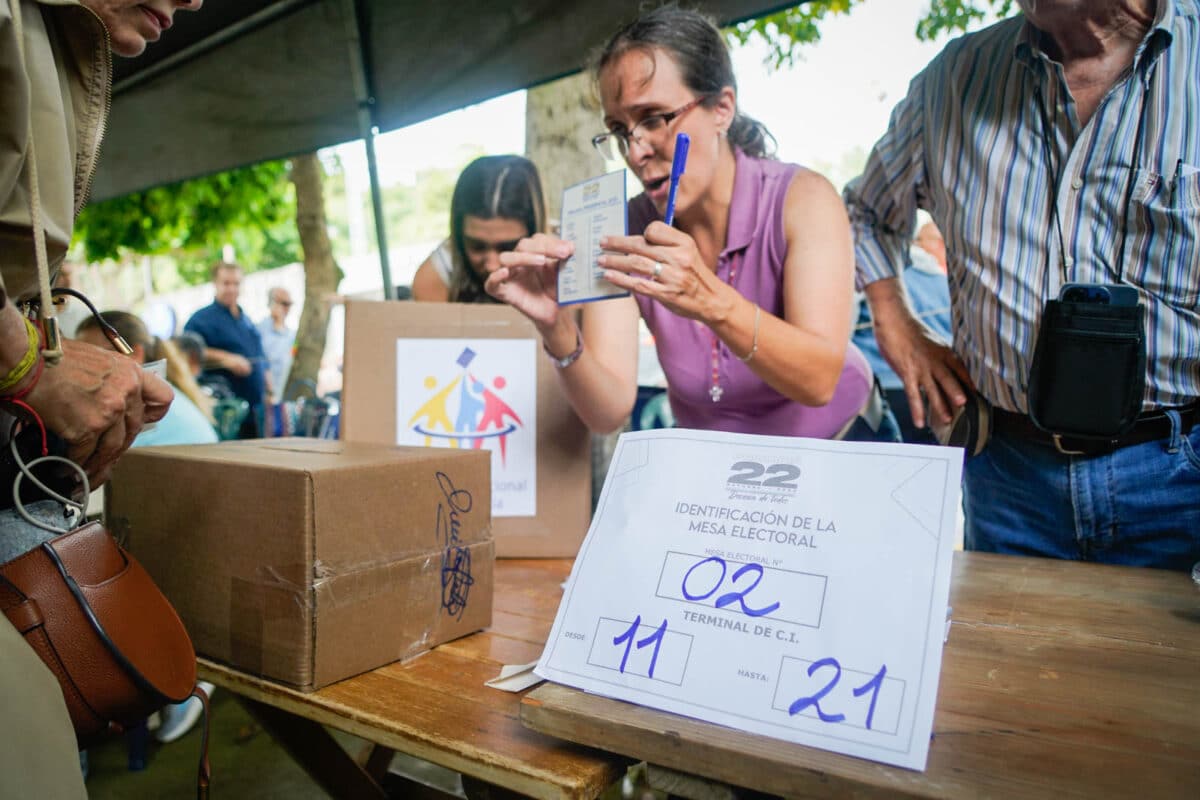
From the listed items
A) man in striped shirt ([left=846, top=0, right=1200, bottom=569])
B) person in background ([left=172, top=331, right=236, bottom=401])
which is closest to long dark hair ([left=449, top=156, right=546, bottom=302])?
man in striped shirt ([left=846, top=0, right=1200, bottom=569])

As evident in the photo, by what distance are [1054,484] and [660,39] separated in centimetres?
99

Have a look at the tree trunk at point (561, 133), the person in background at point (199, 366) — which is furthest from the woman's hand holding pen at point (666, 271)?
the person in background at point (199, 366)

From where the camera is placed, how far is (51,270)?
0.90 m

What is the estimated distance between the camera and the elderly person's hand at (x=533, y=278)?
1354 millimetres

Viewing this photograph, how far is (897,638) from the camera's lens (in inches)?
24.8

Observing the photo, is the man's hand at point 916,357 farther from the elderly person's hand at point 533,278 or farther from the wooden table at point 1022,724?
the elderly person's hand at point 533,278

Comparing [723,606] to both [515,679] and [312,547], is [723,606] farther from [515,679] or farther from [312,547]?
[312,547]

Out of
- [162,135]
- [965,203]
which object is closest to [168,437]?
[162,135]

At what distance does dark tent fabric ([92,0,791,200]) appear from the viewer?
6.59 feet

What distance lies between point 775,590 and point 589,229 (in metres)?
0.77

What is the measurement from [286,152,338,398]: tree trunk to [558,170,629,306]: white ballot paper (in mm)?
6004

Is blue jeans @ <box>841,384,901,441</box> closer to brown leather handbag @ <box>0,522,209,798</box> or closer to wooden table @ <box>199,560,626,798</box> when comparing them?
wooden table @ <box>199,560,626,798</box>

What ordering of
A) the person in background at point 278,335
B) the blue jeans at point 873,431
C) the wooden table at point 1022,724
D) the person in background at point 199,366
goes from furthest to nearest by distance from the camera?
the person in background at point 278,335 < the person in background at point 199,366 < the blue jeans at point 873,431 < the wooden table at point 1022,724

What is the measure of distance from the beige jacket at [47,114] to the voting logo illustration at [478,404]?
67 cm
